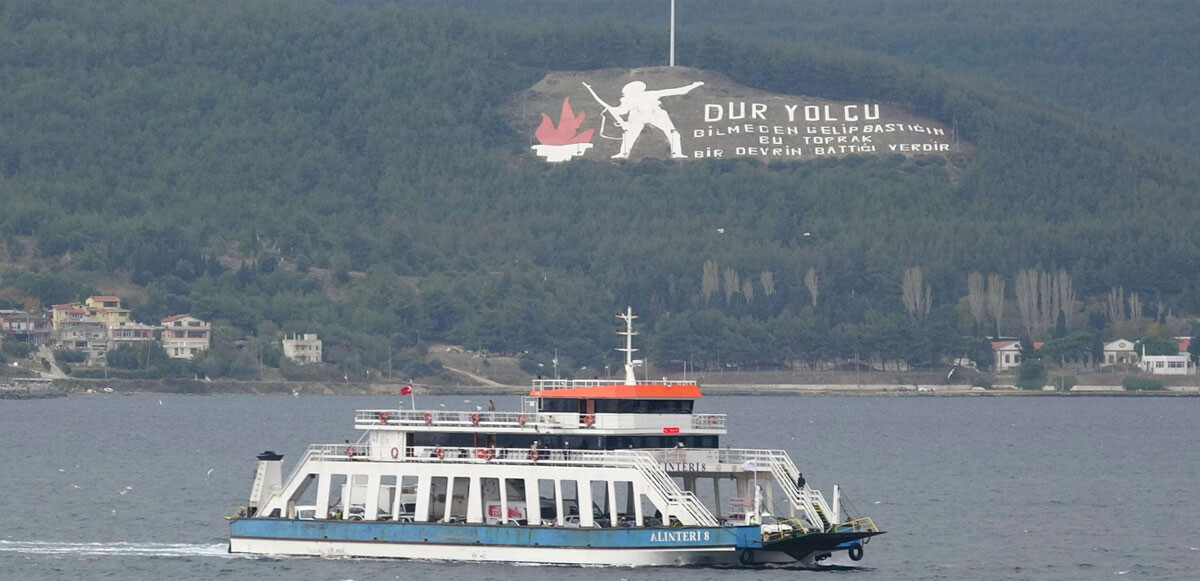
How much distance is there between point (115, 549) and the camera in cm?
7950

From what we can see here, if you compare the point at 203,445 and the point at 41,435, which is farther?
the point at 41,435

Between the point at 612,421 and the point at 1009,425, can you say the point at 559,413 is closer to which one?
the point at 612,421

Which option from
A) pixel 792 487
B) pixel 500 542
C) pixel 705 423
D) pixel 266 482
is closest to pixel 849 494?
pixel 705 423

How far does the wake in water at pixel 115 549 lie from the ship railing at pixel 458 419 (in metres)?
7.87

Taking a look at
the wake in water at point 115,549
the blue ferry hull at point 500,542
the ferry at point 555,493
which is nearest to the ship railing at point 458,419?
the ferry at point 555,493

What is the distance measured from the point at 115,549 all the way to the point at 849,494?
1466 inches

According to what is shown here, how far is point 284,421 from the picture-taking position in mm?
179625

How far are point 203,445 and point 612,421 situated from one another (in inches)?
3007

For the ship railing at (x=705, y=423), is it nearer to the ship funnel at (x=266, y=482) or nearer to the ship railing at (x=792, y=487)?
the ship railing at (x=792, y=487)

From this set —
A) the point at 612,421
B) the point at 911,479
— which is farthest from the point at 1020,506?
the point at 612,421

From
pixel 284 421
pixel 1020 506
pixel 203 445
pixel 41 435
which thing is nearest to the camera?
pixel 1020 506

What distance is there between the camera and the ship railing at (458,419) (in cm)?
7056

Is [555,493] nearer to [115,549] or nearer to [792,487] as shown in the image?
[792,487]

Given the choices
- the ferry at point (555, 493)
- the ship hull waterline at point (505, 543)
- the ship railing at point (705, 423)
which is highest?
the ship railing at point (705, 423)
